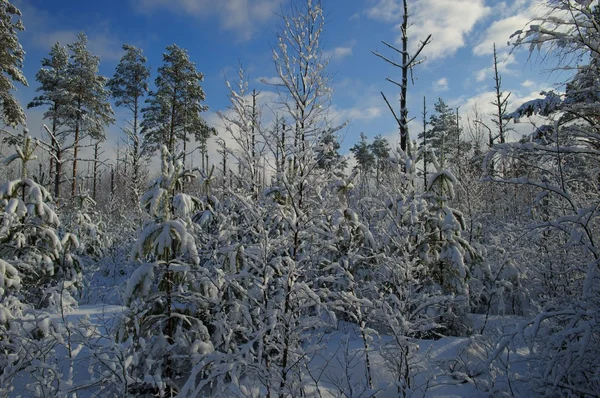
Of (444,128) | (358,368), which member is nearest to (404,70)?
(358,368)

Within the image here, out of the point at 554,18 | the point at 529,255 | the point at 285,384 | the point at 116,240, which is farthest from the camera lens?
the point at 116,240

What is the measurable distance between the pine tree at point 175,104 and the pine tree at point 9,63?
692cm

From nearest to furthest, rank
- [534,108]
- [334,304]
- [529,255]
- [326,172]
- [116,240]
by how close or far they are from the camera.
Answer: [334,304] < [326,172] < [529,255] < [534,108] < [116,240]

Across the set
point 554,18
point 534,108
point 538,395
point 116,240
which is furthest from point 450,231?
point 116,240

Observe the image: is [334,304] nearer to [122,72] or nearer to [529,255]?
[529,255]

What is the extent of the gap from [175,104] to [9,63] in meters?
8.17

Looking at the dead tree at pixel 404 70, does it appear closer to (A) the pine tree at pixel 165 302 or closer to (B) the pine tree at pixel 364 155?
(A) the pine tree at pixel 165 302

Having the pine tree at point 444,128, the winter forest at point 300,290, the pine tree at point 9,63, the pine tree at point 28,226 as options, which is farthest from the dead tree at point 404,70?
the pine tree at point 444,128

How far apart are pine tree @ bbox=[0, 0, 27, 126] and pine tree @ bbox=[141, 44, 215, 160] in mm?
6919

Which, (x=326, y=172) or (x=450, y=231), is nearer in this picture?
(x=326, y=172)

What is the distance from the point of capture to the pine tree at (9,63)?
13.4 metres

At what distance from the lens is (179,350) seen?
11.7ft

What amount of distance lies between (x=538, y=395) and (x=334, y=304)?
2696 mm

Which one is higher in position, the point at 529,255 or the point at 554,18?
the point at 554,18
